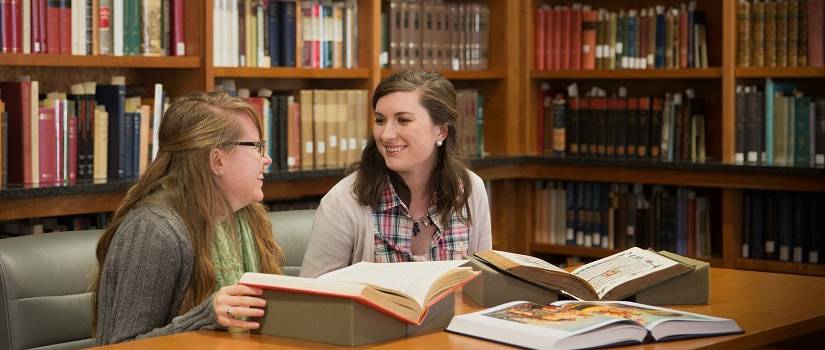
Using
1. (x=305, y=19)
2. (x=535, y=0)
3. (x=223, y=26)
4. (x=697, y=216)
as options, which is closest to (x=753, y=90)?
(x=697, y=216)

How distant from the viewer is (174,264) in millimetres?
2303

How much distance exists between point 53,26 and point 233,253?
1.62m

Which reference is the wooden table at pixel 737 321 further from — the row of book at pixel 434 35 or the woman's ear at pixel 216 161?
the row of book at pixel 434 35

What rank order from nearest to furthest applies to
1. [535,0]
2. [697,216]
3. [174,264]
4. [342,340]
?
[342,340]
[174,264]
[697,216]
[535,0]

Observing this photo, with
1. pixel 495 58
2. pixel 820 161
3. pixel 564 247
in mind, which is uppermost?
pixel 495 58

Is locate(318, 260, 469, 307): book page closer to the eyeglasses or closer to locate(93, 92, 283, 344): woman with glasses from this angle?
locate(93, 92, 283, 344): woman with glasses

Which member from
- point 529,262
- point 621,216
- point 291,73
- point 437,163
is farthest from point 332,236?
point 621,216

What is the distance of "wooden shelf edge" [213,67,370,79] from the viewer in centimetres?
429

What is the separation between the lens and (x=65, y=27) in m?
3.84

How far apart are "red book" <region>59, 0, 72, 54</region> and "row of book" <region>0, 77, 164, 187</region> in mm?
139

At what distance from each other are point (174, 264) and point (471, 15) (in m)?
3.17

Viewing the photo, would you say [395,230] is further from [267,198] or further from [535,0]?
[535,0]

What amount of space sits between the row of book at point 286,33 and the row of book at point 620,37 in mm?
1051

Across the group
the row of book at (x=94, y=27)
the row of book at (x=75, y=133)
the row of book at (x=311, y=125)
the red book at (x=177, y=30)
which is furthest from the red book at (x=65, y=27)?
the row of book at (x=311, y=125)
